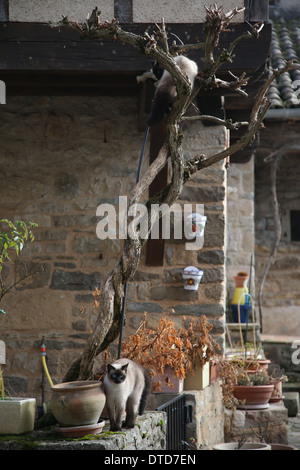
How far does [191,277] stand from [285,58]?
457cm

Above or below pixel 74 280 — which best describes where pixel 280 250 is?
below

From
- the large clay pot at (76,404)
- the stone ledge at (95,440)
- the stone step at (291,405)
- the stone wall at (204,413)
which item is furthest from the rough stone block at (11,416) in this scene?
the stone step at (291,405)

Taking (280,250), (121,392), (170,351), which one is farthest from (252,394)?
(280,250)

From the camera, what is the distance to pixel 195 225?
5.10 meters

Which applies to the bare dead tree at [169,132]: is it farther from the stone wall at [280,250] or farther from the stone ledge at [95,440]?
the stone wall at [280,250]

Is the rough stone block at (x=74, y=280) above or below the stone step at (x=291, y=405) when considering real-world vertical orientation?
above

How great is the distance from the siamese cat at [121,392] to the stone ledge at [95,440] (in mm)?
65

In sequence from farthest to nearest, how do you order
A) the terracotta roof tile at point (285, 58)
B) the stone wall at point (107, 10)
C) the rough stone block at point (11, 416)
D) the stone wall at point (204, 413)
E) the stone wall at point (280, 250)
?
the stone wall at point (280, 250)
the terracotta roof tile at point (285, 58)
the stone wall at point (107, 10)
the stone wall at point (204, 413)
the rough stone block at point (11, 416)

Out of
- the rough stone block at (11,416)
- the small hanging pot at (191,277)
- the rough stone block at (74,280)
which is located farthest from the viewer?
the rough stone block at (74,280)

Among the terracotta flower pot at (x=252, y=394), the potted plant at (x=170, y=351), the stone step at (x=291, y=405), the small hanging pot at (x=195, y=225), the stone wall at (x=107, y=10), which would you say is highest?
the stone wall at (x=107, y=10)

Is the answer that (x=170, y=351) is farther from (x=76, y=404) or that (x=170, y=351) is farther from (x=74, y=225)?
(x=76, y=404)

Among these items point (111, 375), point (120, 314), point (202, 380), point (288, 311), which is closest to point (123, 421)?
point (111, 375)

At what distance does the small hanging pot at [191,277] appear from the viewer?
5043 mm

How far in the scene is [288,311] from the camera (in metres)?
9.54
